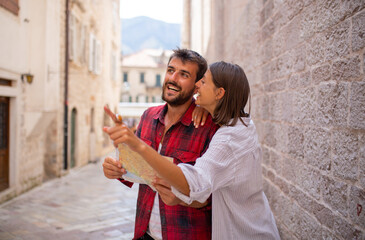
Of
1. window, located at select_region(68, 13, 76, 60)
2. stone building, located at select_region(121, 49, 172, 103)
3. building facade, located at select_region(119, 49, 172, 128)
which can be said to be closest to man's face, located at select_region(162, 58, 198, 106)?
window, located at select_region(68, 13, 76, 60)

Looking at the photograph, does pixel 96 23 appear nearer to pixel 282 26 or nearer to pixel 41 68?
pixel 41 68

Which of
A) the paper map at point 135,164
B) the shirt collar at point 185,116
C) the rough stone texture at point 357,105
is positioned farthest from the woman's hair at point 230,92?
the rough stone texture at point 357,105

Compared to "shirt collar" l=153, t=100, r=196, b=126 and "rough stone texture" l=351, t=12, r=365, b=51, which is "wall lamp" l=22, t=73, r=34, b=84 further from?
"rough stone texture" l=351, t=12, r=365, b=51

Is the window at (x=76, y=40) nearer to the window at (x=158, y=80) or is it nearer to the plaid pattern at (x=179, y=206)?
the plaid pattern at (x=179, y=206)

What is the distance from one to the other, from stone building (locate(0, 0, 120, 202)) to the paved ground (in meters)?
0.54

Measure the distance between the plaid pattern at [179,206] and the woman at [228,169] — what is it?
8.4 inches

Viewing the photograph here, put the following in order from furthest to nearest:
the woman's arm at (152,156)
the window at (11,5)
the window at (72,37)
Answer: the window at (72,37) < the window at (11,5) < the woman's arm at (152,156)

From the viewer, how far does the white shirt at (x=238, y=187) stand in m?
1.47

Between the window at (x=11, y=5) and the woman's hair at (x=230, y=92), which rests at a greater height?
the window at (x=11, y=5)

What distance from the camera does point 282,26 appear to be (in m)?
3.28

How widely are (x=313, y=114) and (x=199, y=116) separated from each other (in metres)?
1.00

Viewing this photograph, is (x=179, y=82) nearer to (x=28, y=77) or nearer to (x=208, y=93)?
(x=208, y=93)

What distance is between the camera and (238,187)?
1.58 meters

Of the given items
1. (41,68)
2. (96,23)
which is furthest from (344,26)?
(96,23)
